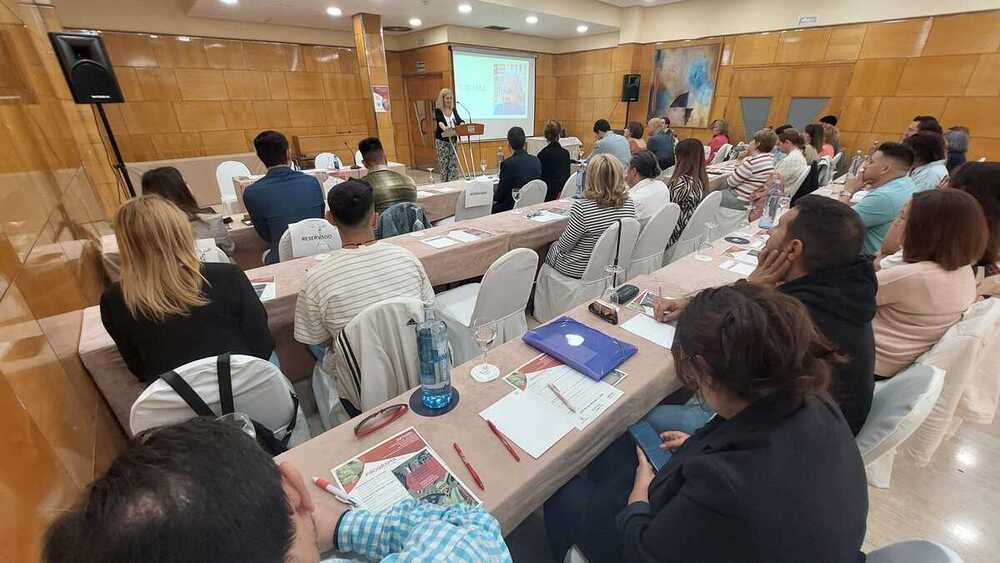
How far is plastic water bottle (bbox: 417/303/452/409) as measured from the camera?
3.82 ft

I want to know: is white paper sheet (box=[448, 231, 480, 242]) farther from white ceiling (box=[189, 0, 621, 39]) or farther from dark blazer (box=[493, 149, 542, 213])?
white ceiling (box=[189, 0, 621, 39])

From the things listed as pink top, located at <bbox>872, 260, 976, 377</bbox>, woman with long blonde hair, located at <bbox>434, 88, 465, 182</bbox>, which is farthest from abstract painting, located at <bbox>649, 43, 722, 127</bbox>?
pink top, located at <bbox>872, 260, 976, 377</bbox>

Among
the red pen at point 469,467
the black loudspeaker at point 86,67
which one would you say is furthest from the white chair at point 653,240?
the black loudspeaker at point 86,67

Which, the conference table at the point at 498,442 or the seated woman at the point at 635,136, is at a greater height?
the seated woman at the point at 635,136

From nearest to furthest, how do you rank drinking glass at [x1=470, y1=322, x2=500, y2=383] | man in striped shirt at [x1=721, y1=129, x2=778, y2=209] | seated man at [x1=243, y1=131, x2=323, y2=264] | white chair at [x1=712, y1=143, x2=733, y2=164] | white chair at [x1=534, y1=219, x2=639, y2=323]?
drinking glass at [x1=470, y1=322, x2=500, y2=383], white chair at [x1=534, y1=219, x2=639, y2=323], seated man at [x1=243, y1=131, x2=323, y2=264], man in striped shirt at [x1=721, y1=129, x2=778, y2=209], white chair at [x1=712, y1=143, x2=733, y2=164]

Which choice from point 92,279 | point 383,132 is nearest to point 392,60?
point 383,132

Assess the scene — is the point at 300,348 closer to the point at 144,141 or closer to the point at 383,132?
the point at 383,132

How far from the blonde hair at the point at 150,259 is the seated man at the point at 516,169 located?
328 centimetres

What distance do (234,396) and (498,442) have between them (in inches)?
33.7

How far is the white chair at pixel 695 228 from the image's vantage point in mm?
3301

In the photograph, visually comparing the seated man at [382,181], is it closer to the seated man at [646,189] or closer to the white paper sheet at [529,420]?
the seated man at [646,189]

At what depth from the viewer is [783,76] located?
24.7 ft

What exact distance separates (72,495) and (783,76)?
10.4m

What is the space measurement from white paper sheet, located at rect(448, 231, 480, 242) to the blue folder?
1423 mm
